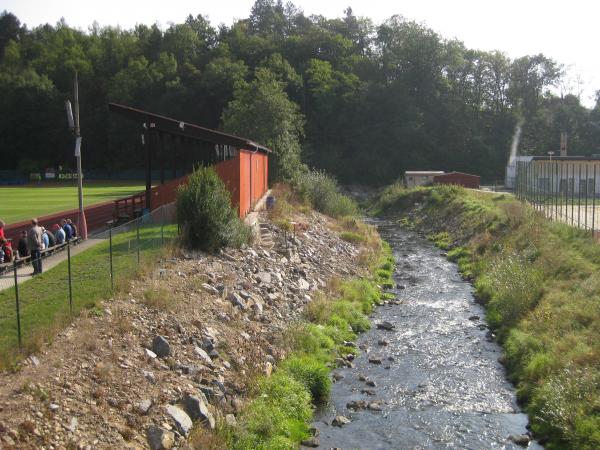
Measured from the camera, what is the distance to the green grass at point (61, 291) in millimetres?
12227

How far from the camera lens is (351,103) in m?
88.0

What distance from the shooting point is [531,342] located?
1716 centimetres

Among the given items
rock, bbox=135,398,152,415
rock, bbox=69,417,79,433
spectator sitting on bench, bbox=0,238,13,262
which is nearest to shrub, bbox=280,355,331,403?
rock, bbox=135,398,152,415

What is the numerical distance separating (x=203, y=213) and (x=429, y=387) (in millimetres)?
9847

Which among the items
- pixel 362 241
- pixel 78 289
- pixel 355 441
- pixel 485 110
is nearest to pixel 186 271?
pixel 78 289

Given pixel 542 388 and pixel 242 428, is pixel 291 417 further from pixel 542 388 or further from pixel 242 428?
pixel 542 388

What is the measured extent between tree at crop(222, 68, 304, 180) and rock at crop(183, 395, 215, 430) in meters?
35.1

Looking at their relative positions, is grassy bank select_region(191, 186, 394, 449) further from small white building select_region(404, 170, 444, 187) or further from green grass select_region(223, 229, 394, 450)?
small white building select_region(404, 170, 444, 187)

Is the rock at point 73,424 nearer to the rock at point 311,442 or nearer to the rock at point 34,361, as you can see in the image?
the rock at point 34,361

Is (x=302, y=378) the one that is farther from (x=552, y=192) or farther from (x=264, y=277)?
(x=552, y=192)

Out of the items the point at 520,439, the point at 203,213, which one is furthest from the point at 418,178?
the point at 520,439

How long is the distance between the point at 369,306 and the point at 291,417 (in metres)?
9.96

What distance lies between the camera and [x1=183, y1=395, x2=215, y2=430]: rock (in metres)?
12.5

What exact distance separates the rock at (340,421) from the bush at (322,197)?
97.6 ft
